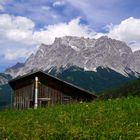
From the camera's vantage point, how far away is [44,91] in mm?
53125

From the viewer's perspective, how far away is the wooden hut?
52.9 m

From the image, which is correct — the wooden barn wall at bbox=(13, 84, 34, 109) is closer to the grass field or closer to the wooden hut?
the wooden hut

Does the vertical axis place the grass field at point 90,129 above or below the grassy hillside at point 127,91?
below

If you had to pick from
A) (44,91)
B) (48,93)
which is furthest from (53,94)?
(44,91)

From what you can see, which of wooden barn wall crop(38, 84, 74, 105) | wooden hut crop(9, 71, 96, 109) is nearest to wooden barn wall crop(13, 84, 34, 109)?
wooden hut crop(9, 71, 96, 109)

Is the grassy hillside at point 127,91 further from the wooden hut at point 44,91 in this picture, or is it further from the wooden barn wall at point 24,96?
the wooden barn wall at point 24,96

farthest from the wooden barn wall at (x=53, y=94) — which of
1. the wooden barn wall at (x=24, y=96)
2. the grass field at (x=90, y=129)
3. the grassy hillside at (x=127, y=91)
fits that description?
the grassy hillside at (x=127, y=91)

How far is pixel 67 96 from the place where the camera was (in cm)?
5347

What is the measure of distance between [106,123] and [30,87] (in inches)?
1523

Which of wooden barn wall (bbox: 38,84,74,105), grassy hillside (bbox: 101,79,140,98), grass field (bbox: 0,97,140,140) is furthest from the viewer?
grassy hillside (bbox: 101,79,140,98)

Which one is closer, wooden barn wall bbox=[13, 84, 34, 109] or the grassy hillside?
wooden barn wall bbox=[13, 84, 34, 109]

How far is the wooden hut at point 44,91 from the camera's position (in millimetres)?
52906

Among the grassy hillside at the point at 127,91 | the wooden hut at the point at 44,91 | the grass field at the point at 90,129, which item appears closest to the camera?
the grass field at the point at 90,129

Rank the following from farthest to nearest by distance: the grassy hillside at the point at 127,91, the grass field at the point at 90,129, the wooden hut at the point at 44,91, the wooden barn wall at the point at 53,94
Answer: the grassy hillside at the point at 127,91 < the wooden barn wall at the point at 53,94 < the wooden hut at the point at 44,91 < the grass field at the point at 90,129
